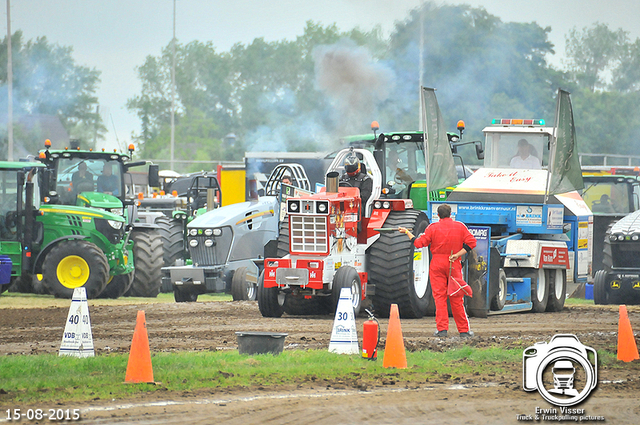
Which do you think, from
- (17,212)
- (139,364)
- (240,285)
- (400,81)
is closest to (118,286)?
(17,212)

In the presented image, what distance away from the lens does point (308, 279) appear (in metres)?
13.1

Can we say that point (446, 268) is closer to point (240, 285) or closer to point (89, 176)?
point (240, 285)

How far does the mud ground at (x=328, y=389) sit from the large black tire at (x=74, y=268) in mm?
3461

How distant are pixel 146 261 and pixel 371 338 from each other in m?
10.8

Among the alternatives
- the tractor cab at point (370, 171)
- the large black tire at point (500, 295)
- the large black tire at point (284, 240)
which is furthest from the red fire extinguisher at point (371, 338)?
the large black tire at point (500, 295)

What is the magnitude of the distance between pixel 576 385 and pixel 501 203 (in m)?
8.49

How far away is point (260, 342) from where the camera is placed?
32.1 ft

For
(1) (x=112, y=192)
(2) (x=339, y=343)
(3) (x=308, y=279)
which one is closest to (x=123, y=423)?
(2) (x=339, y=343)

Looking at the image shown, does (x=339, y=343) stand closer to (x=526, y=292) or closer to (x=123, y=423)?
(x=123, y=423)

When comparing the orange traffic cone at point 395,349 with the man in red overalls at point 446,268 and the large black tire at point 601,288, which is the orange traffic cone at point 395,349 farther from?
the large black tire at point 601,288

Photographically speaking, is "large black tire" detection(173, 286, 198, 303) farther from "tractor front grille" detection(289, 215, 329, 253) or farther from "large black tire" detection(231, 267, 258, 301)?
"tractor front grille" detection(289, 215, 329, 253)

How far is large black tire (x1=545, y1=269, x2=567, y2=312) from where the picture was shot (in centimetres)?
1671

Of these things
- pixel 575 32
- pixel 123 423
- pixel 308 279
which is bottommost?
pixel 123 423

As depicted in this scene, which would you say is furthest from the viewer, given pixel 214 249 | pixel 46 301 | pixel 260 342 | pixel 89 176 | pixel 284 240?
pixel 89 176
